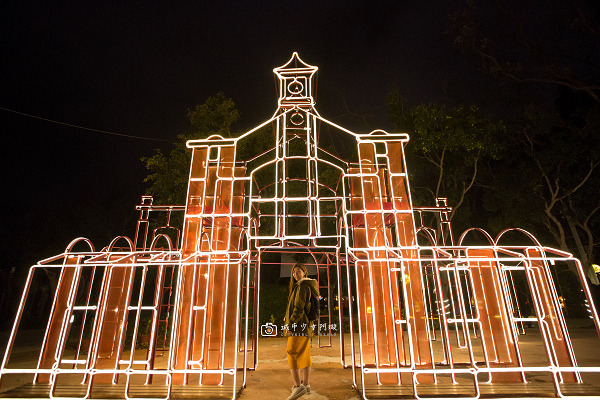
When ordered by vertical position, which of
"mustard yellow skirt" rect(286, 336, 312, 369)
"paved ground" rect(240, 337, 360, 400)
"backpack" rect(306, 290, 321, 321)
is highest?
"backpack" rect(306, 290, 321, 321)

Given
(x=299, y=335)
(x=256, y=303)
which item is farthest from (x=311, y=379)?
(x=256, y=303)

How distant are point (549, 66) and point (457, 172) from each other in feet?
13.8

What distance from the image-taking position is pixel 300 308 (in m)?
4.15

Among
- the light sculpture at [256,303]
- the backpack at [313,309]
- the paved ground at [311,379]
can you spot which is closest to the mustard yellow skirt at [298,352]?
the backpack at [313,309]

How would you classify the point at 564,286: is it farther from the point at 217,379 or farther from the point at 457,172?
the point at 217,379

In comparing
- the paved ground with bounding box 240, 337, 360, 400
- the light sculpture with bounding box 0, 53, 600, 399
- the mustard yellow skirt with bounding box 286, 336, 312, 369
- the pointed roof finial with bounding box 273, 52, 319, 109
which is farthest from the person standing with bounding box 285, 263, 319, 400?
the pointed roof finial with bounding box 273, 52, 319, 109

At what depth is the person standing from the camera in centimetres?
397

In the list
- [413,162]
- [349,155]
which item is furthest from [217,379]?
[413,162]

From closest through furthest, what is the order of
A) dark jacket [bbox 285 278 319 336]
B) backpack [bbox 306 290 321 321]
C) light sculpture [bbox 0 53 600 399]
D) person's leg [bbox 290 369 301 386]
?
light sculpture [bbox 0 53 600 399] → person's leg [bbox 290 369 301 386] → dark jacket [bbox 285 278 319 336] → backpack [bbox 306 290 321 321]

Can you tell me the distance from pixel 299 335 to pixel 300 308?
0.31 meters

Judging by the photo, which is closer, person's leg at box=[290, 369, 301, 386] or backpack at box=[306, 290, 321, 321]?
person's leg at box=[290, 369, 301, 386]

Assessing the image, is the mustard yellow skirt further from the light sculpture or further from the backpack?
the light sculpture

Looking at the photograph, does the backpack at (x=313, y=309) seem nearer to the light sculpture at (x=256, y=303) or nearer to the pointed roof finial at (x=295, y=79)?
the light sculpture at (x=256, y=303)

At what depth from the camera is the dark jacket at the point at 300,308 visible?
13.4ft
